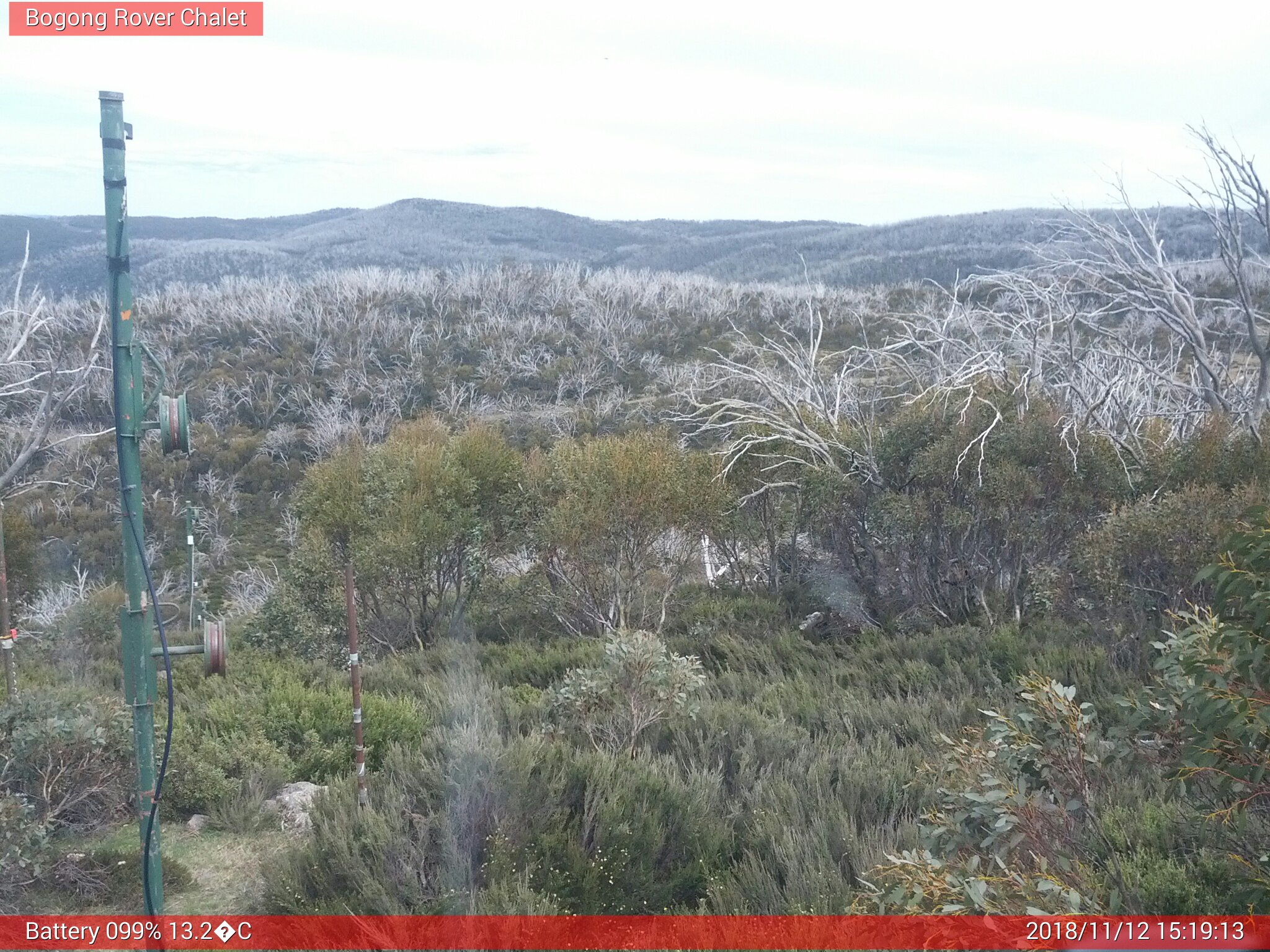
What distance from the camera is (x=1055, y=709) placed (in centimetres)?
374

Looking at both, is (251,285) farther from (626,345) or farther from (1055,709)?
(1055,709)

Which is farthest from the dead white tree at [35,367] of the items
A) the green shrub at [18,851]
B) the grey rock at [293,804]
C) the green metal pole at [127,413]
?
the green metal pole at [127,413]

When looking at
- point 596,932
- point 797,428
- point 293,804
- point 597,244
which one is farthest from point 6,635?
point 597,244

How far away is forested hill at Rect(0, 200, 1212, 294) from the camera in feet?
145

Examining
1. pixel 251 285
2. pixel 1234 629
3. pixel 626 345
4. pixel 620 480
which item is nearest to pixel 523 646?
pixel 620 480

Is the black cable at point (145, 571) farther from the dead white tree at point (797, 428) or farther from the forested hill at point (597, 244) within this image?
the forested hill at point (597, 244)

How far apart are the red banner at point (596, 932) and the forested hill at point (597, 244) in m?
28.9

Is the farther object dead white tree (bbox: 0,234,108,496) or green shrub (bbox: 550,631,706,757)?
dead white tree (bbox: 0,234,108,496)

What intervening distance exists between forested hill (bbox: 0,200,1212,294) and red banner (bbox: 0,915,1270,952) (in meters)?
28.9

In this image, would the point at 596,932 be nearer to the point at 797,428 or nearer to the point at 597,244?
the point at 797,428

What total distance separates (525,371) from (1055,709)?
31580 mm

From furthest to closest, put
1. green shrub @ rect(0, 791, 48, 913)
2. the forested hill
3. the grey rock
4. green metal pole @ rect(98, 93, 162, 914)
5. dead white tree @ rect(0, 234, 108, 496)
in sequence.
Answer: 1. the forested hill
2. dead white tree @ rect(0, 234, 108, 496)
3. the grey rock
4. green shrub @ rect(0, 791, 48, 913)
5. green metal pole @ rect(98, 93, 162, 914)

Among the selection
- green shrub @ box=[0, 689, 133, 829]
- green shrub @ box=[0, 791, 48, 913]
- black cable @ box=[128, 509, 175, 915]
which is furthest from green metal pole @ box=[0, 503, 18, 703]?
black cable @ box=[128, 509, 175, 915]

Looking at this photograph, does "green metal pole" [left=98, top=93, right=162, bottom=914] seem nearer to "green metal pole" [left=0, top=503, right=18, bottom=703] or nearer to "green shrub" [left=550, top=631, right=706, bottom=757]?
"green shrub" [left=550, top=631, right=706, bottom=757]
